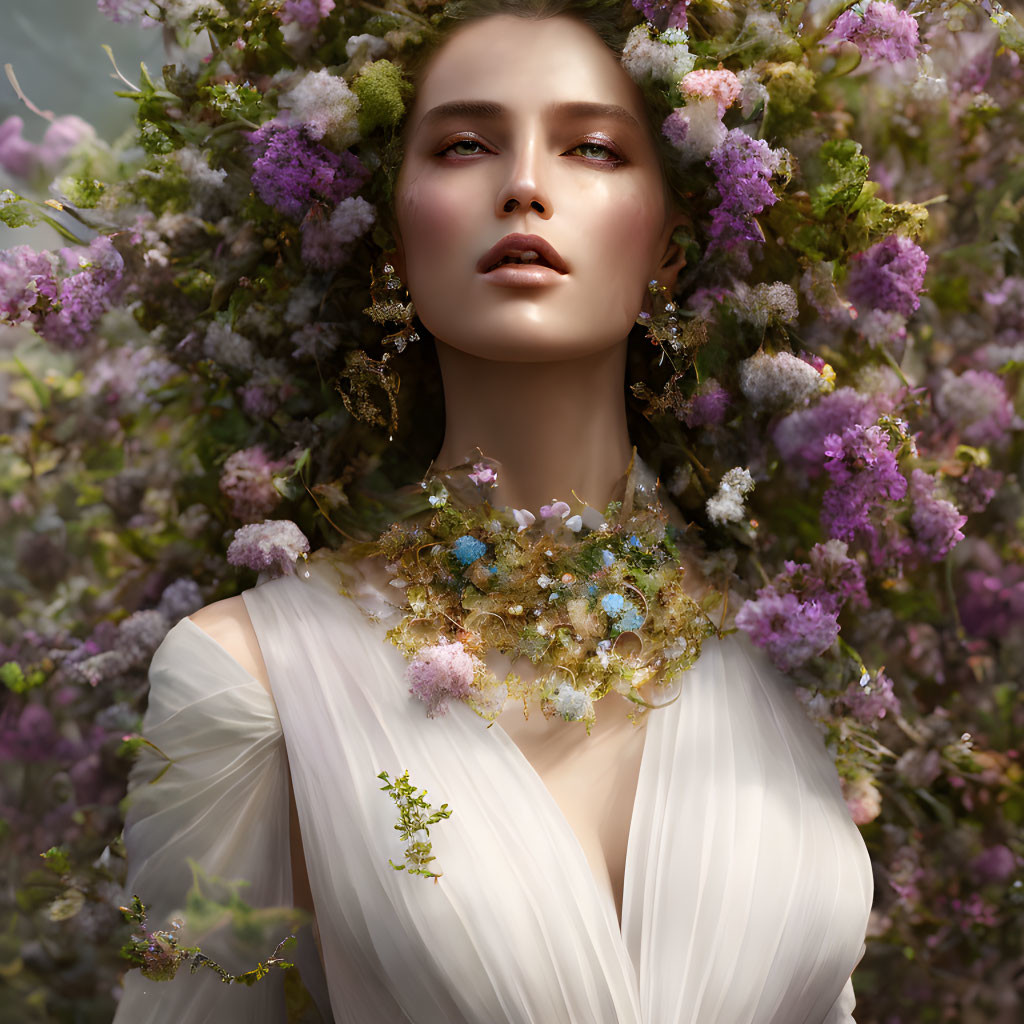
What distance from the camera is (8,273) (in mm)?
1741

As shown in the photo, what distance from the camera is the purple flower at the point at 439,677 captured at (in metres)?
1.51

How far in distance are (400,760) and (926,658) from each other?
999 millimetres

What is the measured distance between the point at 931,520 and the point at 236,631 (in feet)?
3.73

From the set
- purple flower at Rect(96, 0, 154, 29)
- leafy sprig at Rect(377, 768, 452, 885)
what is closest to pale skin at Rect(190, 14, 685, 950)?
leafy sprig at Rect(377, 768, 452, 885)

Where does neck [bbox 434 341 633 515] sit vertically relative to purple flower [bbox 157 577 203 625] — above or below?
above

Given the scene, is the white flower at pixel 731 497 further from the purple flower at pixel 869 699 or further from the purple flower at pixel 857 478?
the purple flower at pixel 869 699

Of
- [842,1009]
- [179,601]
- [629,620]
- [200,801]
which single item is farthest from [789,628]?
[179,601]

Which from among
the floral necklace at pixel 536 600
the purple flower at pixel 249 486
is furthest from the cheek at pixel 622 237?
the purple flower at pixel 249 486

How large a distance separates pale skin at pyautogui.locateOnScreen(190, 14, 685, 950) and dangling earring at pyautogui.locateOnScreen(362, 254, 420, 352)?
0.10 metres

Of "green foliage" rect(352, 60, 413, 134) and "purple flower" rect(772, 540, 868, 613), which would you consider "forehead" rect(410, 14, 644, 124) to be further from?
"purple flower" rect(772, 540, 868, 613)

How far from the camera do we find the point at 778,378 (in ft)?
5.66

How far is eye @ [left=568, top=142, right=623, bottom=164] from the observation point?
158 cm

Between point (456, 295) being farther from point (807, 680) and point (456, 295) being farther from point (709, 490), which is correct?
point (807, 680)

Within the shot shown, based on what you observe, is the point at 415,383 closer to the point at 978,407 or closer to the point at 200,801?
the point at 200,801
